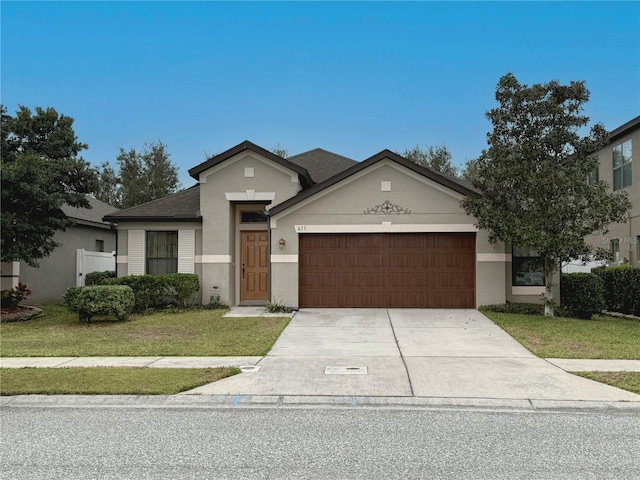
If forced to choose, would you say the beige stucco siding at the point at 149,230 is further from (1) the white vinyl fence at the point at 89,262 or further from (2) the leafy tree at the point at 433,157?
(2) the leafy tree at the point at 433,157

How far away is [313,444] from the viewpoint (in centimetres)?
533

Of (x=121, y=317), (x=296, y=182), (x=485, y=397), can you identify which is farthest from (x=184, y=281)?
(x=485, y=397)

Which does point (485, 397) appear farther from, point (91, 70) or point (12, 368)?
point (91, 70)

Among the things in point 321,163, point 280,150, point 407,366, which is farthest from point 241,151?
point 280,150

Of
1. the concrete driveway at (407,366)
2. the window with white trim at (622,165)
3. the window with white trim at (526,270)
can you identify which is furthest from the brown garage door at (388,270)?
the window with white trim at (622,165)

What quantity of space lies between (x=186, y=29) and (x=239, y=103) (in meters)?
11.8

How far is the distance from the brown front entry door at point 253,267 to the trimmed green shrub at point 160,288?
6.08ft

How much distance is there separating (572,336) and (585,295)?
3908 mm

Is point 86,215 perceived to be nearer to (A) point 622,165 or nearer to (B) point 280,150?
(A) point 622,165

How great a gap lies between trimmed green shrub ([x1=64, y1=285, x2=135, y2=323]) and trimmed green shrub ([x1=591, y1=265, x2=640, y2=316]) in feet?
45.3

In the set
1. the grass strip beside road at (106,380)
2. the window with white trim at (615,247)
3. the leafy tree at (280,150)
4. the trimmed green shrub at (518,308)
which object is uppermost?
the leafy tree at (280,150)

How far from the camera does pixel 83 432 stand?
18.9 feet

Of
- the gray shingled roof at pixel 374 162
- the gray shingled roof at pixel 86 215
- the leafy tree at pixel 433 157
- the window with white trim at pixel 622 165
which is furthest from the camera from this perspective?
the leafy tree at pixel 433 157

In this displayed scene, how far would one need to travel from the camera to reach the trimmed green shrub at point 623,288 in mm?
16219
